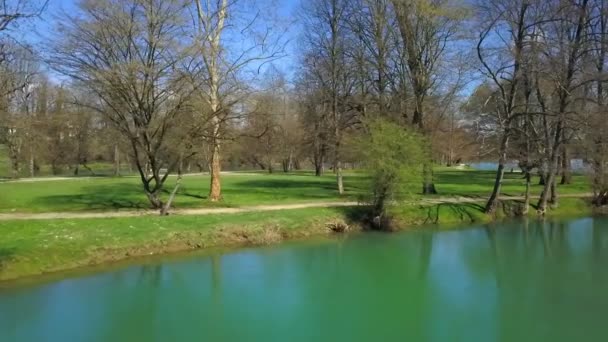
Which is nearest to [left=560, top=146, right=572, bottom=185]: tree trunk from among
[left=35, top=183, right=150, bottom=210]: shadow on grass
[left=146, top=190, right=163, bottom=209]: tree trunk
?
[left=146, top=190, right=163, bottom=209]: tree trunk

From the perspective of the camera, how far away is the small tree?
2161 cm

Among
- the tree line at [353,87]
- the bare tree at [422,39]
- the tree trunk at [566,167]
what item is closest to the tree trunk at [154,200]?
the tree line at [353,87]

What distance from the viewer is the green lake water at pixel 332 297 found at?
33.8 feet

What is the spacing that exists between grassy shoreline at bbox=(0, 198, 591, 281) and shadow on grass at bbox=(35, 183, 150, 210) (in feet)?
13.4

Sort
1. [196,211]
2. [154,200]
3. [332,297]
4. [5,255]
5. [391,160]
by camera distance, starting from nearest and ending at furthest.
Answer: [332,297], [5,255], [391,160], [154,200], [196,211]

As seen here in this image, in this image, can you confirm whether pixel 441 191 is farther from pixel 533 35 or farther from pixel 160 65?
pixel 160 65

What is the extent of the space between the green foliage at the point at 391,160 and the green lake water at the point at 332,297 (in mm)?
3353

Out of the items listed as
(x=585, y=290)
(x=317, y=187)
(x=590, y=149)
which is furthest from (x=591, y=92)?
(x=585, y=290)

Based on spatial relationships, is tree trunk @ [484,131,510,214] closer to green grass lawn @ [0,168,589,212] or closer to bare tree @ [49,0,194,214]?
green grass lawn @ [0,168,589,212]

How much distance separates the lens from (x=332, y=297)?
42.1 ft

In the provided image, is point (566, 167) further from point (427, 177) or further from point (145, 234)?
point (145, 234)

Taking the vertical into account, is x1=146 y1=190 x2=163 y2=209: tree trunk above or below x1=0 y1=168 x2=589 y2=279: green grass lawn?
above

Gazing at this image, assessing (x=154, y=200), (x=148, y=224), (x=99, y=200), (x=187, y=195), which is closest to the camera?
(x=148, y=224)

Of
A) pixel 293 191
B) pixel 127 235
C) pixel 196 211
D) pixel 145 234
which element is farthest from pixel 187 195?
pixel 127 235
